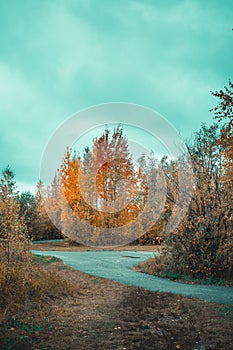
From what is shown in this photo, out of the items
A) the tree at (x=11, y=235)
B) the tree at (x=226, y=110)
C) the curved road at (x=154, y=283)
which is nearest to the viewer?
the tree at (x=226, y=110)

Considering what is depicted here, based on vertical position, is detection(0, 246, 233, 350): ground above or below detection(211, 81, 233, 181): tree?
below

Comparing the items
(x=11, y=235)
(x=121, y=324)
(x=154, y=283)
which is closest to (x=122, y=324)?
(x=121, y=324)

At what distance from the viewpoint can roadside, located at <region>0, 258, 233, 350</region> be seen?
12.3ft

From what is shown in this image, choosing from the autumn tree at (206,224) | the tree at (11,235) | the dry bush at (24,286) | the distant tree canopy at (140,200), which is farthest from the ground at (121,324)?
the autumn tree at (206,224)

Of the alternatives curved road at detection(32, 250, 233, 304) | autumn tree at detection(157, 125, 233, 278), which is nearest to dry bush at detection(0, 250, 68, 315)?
curved road at detection(32, 250, 233, 304)

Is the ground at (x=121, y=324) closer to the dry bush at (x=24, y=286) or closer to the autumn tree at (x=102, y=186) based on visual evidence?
the dry bush at (x=24, y=286)

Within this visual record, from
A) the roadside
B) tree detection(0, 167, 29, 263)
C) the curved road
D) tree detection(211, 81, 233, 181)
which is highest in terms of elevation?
tree detection(211, 81, 233, 181)

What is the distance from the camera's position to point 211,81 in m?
10.9

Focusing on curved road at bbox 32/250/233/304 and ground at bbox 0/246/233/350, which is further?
curved road at bbox 32/250/233/304

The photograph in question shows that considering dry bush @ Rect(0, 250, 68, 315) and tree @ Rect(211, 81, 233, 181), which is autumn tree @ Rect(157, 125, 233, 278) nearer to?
tree @ Rect(211, 81, 233, 181)

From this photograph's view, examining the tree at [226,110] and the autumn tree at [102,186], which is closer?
the tree at [226,110]

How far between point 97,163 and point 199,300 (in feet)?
53.7

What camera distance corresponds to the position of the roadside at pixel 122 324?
3.74 meters

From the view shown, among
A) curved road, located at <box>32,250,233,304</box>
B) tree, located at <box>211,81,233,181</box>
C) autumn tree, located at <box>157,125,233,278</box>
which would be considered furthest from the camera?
autumn tree, located at <box>157,125,233,278</box>
